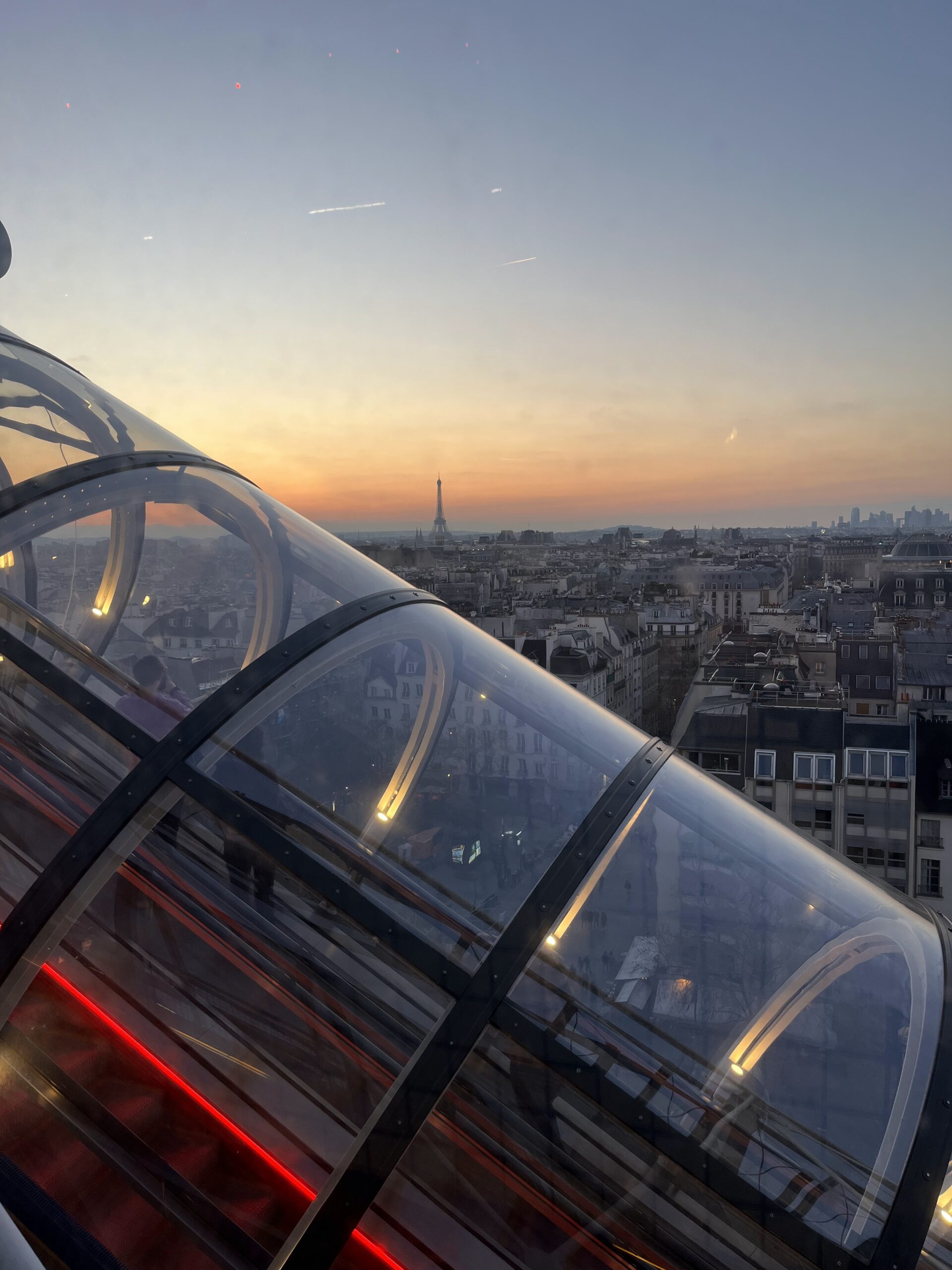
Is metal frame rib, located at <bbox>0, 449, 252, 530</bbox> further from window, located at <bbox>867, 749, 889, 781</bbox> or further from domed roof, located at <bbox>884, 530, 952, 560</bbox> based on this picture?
domed roof, located at <bbox>884, 530, 952, 560</bbox>

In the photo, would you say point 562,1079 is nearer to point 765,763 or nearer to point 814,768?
point 765,763

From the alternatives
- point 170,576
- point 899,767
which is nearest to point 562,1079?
point 170,576

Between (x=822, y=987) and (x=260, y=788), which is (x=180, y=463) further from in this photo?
(x=822, y=987)

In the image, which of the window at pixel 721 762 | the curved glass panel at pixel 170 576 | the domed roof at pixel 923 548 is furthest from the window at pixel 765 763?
the curved glass panel at pixel 170 576

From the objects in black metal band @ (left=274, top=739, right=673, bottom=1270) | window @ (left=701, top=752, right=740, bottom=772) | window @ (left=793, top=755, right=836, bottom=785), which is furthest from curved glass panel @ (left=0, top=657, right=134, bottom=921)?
window @ (left=793, top=755, right=836, bottom=785)

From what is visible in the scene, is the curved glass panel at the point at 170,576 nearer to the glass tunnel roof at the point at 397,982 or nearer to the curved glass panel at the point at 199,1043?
the glass tunnel roof at the point at 397,982

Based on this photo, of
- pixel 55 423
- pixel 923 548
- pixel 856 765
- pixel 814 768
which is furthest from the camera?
pixel 923 548

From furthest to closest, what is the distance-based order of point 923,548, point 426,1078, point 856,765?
point 923,548 → point 856,765 → point 426,1078

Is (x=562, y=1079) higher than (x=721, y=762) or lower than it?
higher
